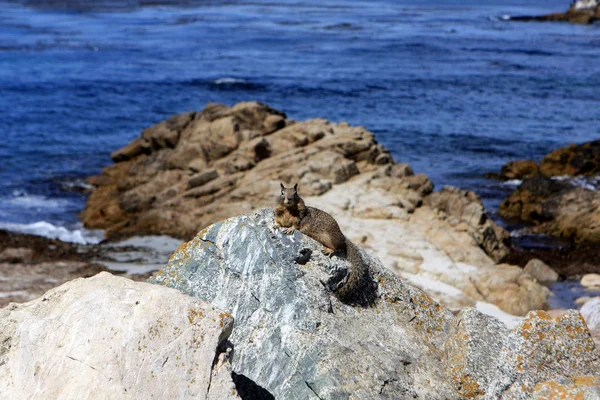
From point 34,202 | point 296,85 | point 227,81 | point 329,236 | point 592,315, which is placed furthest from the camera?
point 227,81

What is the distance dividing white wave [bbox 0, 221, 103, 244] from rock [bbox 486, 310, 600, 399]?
2086cm

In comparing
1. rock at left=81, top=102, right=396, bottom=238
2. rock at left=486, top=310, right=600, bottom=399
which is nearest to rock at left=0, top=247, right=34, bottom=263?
rock at left=81, top=102, right=396, bottom=238

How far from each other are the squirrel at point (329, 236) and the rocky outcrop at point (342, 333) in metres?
0.10

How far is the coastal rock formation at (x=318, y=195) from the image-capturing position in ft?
63.9

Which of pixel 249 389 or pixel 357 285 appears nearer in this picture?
pixel 249 389

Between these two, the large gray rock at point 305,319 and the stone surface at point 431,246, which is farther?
the stone surface at point 431,246

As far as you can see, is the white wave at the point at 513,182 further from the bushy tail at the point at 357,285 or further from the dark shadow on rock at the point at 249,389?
the dark shadow on rock at the point at 249,389

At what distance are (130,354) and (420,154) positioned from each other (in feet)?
117

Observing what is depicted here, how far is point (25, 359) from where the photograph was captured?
648 centimetres

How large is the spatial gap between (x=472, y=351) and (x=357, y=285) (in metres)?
1.40

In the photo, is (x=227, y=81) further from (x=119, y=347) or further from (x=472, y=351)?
(x=119, y=347)

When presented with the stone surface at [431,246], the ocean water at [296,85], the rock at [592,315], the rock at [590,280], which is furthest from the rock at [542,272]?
the ocean water at [296,85]

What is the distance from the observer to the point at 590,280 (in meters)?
21.5

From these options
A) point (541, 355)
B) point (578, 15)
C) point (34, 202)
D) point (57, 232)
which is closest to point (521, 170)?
point (57, 232)
